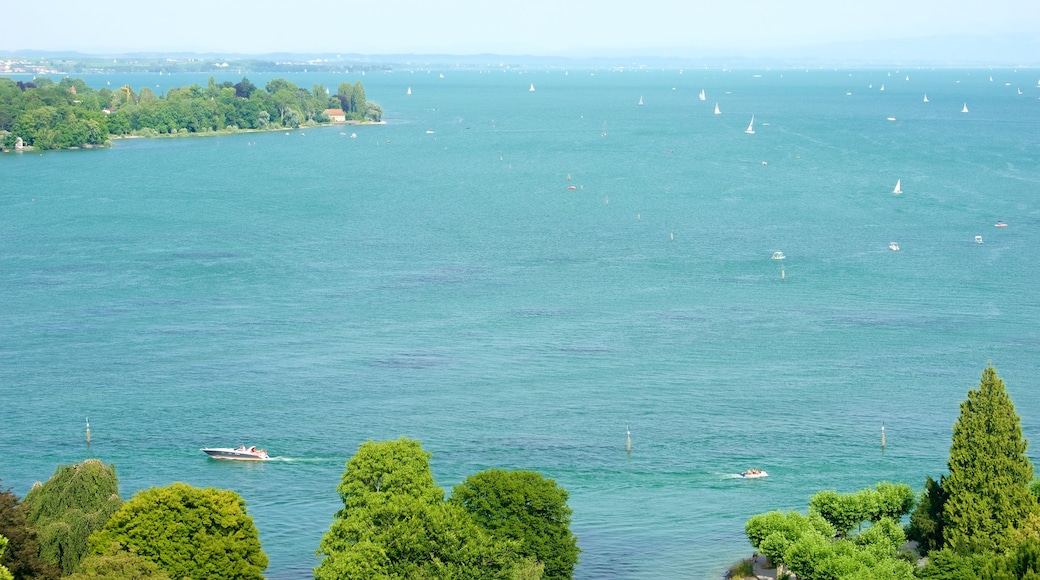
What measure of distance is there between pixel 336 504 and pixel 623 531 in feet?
42.0

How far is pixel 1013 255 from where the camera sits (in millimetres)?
105562

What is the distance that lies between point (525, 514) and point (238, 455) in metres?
22.6

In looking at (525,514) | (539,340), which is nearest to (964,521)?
(525,514)

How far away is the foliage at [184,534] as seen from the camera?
128 ft

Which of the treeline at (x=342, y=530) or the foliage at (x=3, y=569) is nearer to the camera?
the foliage at (x=3, y=569)

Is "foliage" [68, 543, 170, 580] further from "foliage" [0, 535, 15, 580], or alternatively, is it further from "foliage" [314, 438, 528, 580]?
"foliage" [314, 438, 528, 580]

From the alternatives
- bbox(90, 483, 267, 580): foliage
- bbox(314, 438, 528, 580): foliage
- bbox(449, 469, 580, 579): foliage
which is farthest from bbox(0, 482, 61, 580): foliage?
bbox(449, 469, 580, 579): foliage

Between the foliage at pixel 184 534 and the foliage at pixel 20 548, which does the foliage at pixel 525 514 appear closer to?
the foliage at pixel 184 534

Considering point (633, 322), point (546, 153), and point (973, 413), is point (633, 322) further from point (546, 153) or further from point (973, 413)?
point (546, 153)

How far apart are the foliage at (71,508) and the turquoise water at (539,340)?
8769mm

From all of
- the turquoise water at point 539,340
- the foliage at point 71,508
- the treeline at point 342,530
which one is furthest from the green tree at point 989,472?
the foliage at point 71,508

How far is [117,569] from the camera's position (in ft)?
117

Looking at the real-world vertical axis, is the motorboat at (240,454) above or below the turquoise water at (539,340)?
below

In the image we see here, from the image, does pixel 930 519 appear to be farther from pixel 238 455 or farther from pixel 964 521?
pixel 238 455
